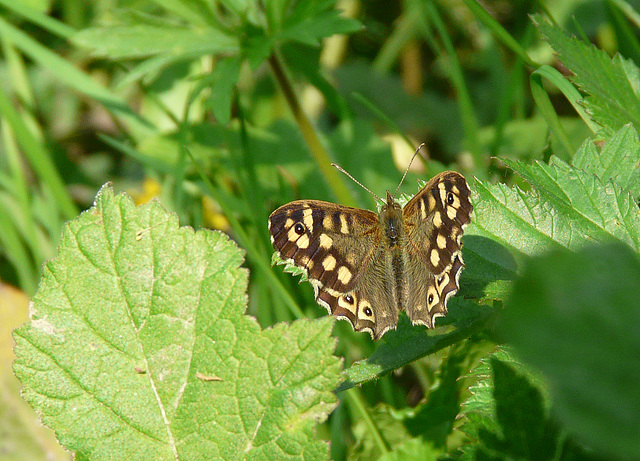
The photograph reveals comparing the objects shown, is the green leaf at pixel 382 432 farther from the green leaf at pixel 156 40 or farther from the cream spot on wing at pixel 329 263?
the green leaf at pixel 156 40

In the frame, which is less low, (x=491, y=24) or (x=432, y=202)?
(x=491, y=24)

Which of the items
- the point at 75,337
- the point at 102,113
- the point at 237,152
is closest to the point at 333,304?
the point at 75,337

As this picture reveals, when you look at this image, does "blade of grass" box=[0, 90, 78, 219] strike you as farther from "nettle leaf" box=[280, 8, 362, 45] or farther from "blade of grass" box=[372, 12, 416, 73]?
"blade of grass" box=[372, 12, 416, 73]

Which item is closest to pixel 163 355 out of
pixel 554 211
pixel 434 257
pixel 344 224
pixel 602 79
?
pixel 344 224

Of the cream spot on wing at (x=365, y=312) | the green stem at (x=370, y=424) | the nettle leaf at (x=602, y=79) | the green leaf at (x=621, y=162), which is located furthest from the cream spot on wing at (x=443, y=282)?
the nettle leaf at (x=602, y=79)

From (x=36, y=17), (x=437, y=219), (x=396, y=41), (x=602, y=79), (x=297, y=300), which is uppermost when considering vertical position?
(x=36, y=17)

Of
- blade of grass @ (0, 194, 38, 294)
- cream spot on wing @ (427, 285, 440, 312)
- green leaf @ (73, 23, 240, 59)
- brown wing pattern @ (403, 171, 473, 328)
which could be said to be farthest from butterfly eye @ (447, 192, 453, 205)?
blade of grass @ (0, 194, 38, 294)

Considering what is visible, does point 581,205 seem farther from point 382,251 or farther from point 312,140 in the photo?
point 312,140
